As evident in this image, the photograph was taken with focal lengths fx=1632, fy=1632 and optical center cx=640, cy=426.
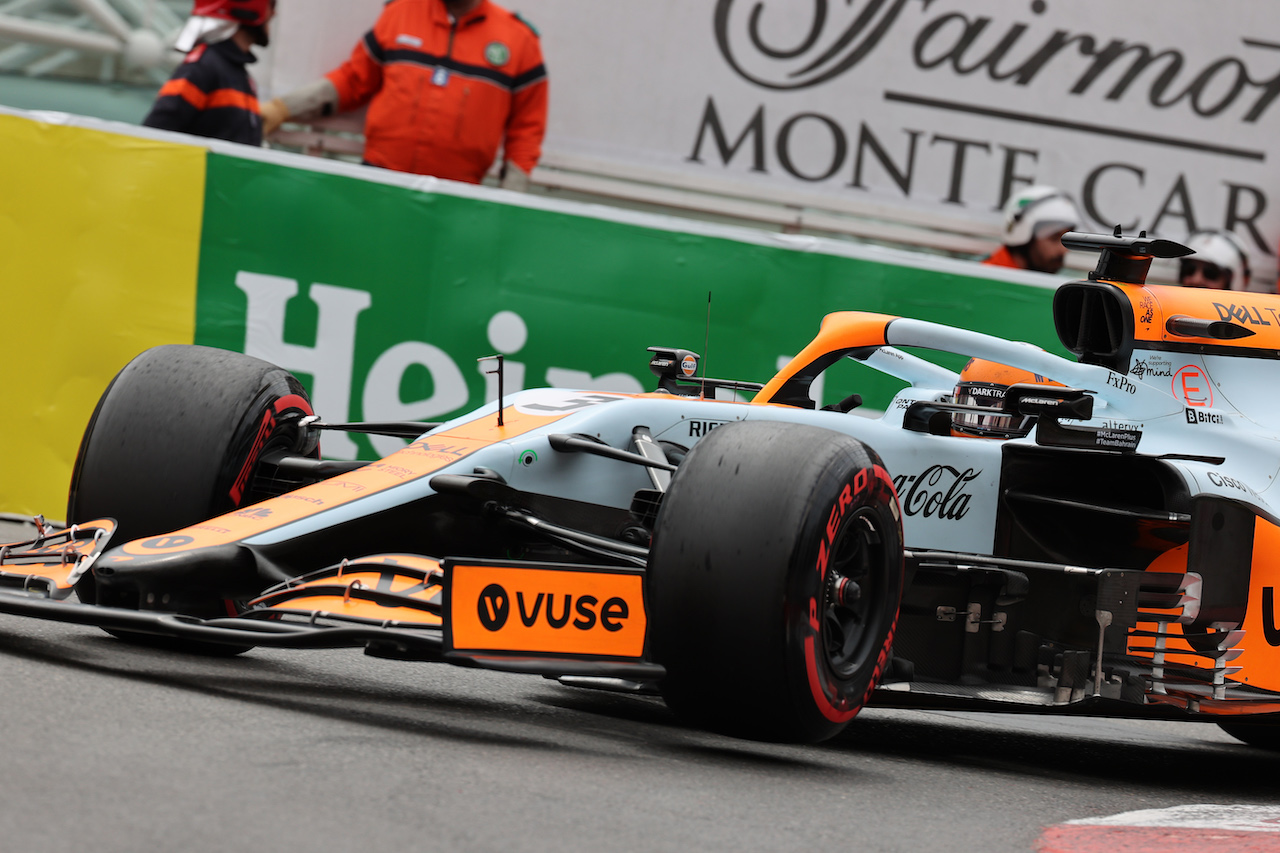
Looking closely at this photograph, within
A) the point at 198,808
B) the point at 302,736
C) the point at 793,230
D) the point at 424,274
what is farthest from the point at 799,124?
the point at 198,808

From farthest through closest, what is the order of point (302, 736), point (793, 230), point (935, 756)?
point (793, 230)
point (935, 756)
point (302, 736)

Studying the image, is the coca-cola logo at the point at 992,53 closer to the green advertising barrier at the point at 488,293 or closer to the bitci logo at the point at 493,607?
→ the green advertising barrier at the point at 488,293

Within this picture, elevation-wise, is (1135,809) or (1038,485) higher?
(1038,485)

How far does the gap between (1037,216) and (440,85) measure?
361 centimetres

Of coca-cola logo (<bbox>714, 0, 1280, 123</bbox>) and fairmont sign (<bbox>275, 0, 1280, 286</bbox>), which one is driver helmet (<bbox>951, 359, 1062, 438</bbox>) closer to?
fairmont sign (<bbox>275, 0, 1280, 286</bbox>)

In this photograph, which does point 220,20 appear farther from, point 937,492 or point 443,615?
point 443,615

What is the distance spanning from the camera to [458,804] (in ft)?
9.78

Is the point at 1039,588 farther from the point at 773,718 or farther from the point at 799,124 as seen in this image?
the point at 799,124

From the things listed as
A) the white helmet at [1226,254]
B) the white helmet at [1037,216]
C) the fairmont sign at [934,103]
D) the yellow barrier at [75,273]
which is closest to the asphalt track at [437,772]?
the yellow barrier at [75,273]

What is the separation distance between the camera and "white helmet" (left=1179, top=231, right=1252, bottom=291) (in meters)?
9.88

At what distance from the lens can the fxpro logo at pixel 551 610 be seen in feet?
12.3

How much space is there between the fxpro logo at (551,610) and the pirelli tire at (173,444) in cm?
140

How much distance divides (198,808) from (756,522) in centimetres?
154

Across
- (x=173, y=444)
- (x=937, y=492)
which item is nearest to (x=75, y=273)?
(x=173, y=444)
